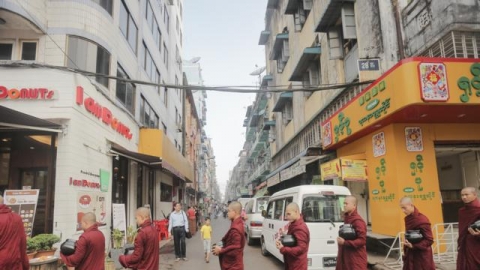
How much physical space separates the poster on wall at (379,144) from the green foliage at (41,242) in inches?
354

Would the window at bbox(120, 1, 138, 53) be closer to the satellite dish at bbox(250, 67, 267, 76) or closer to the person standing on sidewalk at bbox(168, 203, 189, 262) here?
the person standing on sidewalk at bbox(168, 203, 189, 262)

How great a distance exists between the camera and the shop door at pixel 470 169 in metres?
11.5

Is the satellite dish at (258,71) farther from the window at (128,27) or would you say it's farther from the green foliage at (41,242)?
the green foliage at (41,242)

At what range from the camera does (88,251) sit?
17.3ft

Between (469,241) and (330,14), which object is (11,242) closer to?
(469,241)

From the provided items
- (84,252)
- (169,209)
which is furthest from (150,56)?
(84,252)

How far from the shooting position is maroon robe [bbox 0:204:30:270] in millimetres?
5457

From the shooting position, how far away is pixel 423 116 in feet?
33.5

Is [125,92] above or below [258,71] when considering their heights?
below

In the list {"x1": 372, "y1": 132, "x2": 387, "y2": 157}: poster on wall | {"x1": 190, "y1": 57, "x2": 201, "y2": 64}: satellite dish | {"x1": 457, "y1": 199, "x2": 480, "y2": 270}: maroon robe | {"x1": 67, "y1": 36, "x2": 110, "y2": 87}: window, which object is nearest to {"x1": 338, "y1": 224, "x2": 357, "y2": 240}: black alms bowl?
{"x1": 457, "y1": 199, "x2": 480, "y2": 270}: maroon robe

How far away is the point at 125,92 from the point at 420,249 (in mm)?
12845

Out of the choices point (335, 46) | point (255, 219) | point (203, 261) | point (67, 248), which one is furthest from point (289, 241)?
point (335, 46)

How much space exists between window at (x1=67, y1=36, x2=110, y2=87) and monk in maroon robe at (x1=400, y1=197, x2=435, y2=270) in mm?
9698

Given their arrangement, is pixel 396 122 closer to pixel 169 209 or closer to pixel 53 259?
pixel 53 259
